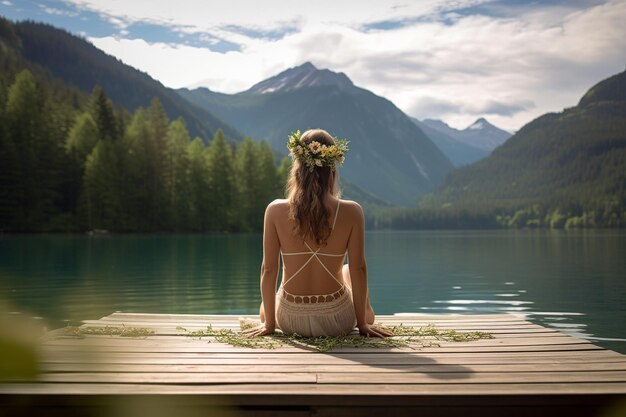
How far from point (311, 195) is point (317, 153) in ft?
1.52

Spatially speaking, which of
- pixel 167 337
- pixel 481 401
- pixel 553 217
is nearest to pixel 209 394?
pixel 481 401

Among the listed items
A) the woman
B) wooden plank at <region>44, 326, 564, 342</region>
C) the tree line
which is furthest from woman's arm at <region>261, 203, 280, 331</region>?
the tree line

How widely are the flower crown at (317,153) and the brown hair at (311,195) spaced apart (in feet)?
0.17

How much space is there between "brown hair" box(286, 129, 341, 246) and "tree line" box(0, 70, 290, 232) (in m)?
69.3

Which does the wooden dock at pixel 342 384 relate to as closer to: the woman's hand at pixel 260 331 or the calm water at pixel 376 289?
the woman's hand at pixel 260 331

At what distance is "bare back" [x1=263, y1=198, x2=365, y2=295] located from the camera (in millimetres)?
6348

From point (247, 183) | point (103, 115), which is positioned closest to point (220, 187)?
point (247, 183)

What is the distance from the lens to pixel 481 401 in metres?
4.33

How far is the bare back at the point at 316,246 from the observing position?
635cm

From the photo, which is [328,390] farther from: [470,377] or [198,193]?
[198,193]

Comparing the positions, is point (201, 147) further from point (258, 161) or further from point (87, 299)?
point (87, 299)

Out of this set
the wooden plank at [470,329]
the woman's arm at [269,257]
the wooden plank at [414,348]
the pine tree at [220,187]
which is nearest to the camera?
the wooden plank at [414,348]

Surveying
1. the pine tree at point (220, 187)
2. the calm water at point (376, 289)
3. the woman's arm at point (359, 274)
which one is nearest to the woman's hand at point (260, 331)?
the woman's arm at point (359, 274)

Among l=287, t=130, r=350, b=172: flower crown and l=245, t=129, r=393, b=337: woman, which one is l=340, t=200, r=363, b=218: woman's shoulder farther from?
l=287, t=130, r=350, b=172: flower crown
